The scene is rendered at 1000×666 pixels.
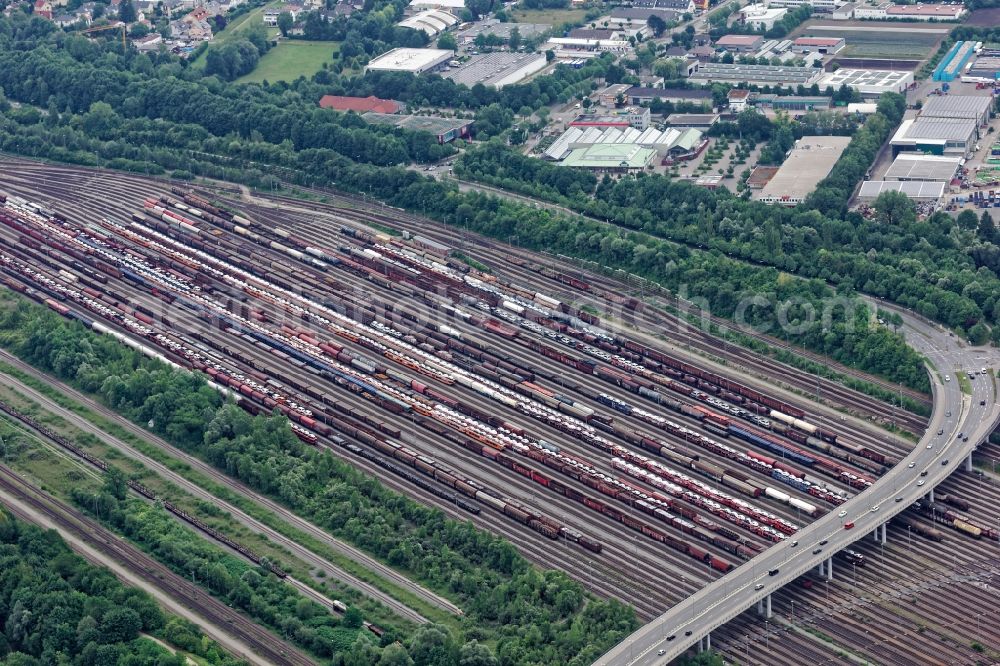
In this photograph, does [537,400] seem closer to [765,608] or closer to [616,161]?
[765,608]

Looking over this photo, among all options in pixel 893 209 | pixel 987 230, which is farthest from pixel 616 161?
pixel 987 230

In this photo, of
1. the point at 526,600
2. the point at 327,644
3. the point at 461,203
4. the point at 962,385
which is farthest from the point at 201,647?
the point at 461,203

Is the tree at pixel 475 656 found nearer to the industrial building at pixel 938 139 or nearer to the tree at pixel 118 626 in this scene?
the tree at pixel 118 626

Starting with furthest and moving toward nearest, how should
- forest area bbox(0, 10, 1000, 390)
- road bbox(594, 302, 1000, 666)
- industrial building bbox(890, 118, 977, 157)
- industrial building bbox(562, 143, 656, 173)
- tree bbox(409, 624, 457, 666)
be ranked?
industrial building bbox(562, 143, 656, 173), industrial building bbox(890, 118, 977, 157), forest area bbox(0, 10, 1000, 390), road bbox(594, 302, 1000, 666), tree bbox(409, 624, 457, 666)

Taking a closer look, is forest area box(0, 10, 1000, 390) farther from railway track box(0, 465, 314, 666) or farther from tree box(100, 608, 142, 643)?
tree box(100, 608, 142, 643)

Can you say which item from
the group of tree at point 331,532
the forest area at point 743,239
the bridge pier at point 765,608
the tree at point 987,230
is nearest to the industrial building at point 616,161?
the forest area at point 743,239

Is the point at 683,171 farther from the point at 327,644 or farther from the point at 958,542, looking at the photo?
the point at 327,644

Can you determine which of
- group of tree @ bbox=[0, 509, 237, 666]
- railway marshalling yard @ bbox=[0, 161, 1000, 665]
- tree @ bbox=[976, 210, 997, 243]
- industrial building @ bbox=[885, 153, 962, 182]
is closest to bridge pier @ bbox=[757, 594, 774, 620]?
railway marshalling yard @ bbox=[0, 161, 1000, 665]
